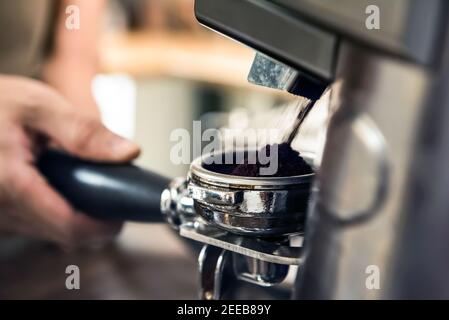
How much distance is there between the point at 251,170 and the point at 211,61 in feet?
3.66

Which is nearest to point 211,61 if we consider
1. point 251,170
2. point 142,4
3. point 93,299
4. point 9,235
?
point 142,4

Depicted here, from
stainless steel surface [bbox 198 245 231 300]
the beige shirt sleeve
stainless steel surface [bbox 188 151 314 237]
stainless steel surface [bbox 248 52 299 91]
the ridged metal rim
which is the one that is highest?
the beige shirt sleeve

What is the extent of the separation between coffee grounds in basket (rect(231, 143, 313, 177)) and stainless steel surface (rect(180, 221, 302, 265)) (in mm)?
31

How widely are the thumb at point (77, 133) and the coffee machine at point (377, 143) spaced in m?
0.17

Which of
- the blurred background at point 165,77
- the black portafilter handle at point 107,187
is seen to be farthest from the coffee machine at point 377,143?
the blurred background at point 165,77

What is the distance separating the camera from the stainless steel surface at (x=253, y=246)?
29cm

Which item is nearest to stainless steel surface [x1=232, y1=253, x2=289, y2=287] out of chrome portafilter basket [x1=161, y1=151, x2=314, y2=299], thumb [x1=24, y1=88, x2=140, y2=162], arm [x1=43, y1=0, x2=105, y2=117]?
chrome portafilter basket [x1=161, y1=151, x2=314, y2=299]

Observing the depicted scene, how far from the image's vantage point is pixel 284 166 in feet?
0.97

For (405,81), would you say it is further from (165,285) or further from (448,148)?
(165,285)

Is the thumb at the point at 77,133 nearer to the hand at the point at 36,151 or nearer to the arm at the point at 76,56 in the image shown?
the hand at the point at 36,151

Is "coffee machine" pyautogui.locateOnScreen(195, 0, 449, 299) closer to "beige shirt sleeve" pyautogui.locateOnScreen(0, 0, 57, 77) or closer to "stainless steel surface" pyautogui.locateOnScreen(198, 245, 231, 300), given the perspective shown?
"stainless steel surface" pyautogui.locateOnScreen(198, 245, 231, 300)

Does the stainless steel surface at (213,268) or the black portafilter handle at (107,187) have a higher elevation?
the black portafilter handle at (107,187)

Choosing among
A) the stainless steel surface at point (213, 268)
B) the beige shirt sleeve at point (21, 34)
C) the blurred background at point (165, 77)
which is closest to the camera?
the stainless steel surface at point (213, 268)

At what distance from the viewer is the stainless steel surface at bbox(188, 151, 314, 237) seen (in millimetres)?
283
